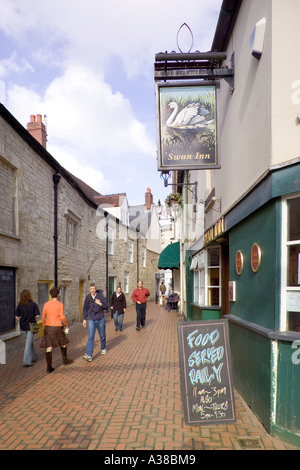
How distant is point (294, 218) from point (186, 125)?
96.8 inches

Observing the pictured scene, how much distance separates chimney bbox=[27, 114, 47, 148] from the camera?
14471 mm

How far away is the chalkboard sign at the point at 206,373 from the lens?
13.4ft

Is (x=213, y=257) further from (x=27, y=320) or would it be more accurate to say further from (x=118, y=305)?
(x=27, y=320)

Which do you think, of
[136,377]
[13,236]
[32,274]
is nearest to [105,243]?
[32,274]

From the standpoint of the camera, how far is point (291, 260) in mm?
3768

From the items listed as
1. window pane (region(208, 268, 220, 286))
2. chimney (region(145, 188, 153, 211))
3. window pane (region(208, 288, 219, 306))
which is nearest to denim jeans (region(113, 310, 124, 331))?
window pane (region(208, 288, 219, 306))

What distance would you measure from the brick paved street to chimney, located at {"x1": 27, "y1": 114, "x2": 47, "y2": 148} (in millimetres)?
9711

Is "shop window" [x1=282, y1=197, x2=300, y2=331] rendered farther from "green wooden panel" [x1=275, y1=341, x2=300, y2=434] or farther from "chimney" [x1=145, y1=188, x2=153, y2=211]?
"chimney" [x1=145, y1=188, x2=153, y2=211]

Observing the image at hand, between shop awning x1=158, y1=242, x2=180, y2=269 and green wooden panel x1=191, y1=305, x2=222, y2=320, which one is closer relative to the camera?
green wooden panel x1=191, y1=305, x2=222, y2=320

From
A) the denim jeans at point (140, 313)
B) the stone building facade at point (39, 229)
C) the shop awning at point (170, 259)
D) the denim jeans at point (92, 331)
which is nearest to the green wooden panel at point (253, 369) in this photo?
the denim jeans at point (92, 331)

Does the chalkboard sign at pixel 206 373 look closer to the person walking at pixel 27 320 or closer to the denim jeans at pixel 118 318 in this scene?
the person walking at pixel 27 320

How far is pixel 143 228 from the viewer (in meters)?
31.5

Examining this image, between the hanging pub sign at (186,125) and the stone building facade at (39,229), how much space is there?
14.6 feet

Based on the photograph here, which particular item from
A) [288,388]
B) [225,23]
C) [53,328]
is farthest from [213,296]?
[225,23]
